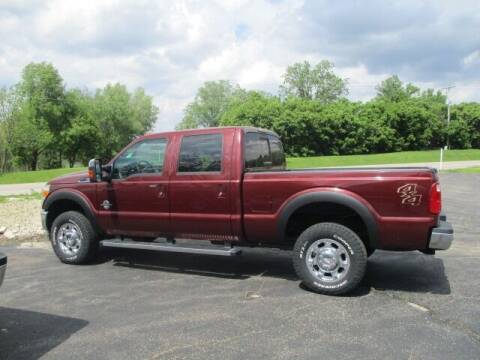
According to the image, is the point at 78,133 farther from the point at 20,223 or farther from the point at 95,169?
the point at 95,169

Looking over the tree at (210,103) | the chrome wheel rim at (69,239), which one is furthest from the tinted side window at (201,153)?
the tree at (210,103)

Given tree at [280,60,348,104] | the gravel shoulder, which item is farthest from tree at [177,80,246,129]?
the gravel shoulder

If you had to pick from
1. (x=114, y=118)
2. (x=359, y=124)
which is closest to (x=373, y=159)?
(x=359, y=124)

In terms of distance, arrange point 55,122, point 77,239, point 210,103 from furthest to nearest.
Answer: point 210,103 → point 55,122 → point 77,239

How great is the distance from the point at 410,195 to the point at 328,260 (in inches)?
44.4

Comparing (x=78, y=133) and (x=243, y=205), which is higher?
(x=78, y=133)

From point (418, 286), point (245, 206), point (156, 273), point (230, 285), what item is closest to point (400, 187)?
point (418, 286)

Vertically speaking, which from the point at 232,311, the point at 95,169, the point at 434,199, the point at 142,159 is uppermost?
the point at 142,159

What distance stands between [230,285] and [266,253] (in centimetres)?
186

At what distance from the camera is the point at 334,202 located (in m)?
4.93

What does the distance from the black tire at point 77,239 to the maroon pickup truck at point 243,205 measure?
1 cm

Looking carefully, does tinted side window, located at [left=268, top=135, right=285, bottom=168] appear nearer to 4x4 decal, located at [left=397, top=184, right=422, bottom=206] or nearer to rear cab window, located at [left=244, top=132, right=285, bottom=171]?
rear cab window, located at [left=244, top=132, right=285, bottom=171]

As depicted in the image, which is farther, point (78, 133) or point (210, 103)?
point (210, 103)

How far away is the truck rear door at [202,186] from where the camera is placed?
5.53 m
